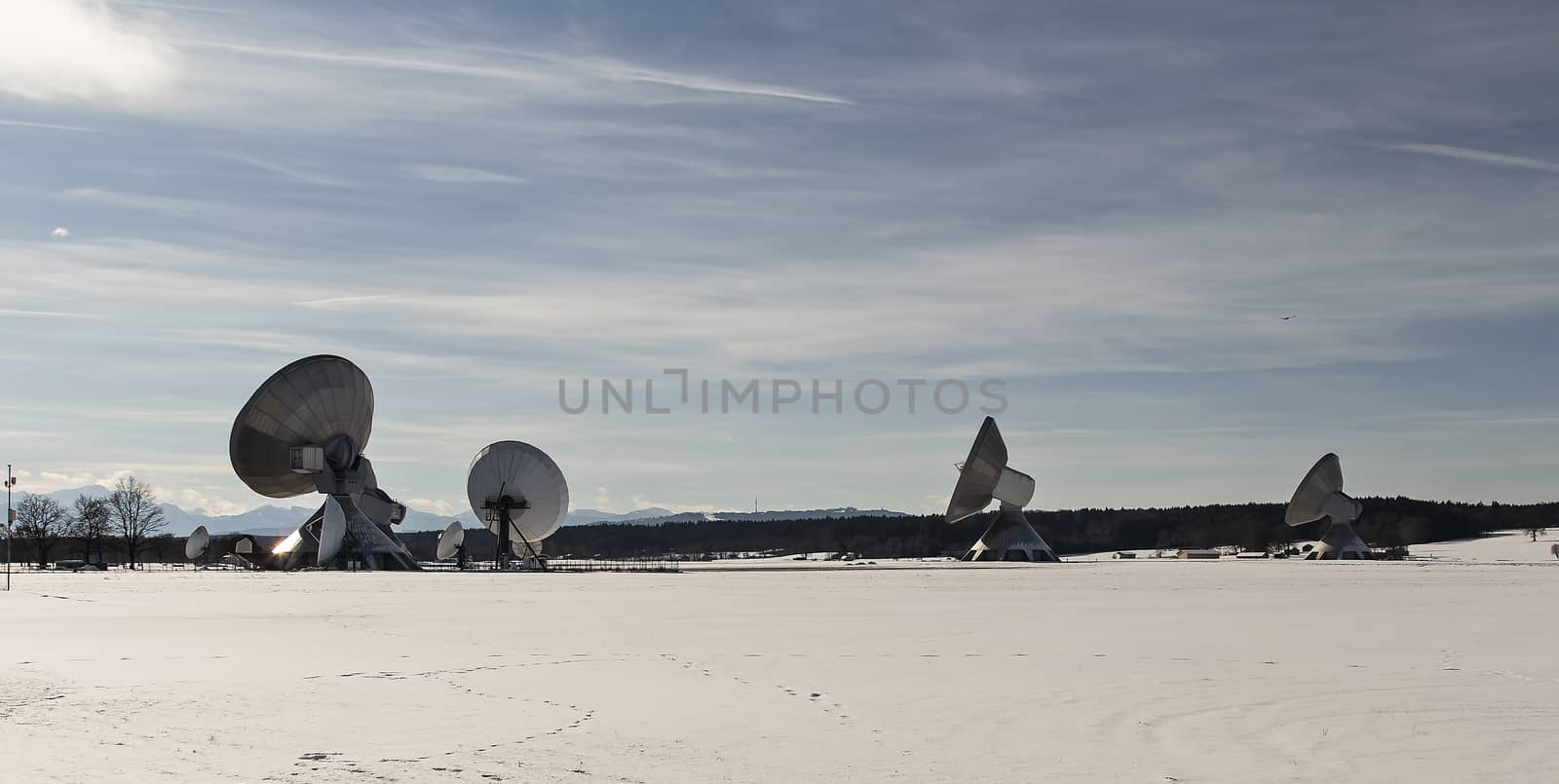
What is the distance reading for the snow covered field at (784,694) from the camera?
1387 cm

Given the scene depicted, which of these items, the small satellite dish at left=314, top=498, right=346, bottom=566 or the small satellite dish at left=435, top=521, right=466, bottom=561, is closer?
the small satellite dish at left=314, top=498, right=346, bottom=566

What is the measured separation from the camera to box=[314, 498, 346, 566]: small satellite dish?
80000mm

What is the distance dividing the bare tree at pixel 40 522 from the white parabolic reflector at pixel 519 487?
56.0m

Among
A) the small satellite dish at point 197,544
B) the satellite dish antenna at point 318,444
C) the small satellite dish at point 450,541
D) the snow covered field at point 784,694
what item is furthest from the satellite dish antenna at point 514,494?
the snow covered field at point 784,694

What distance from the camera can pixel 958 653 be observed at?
80.4 ft

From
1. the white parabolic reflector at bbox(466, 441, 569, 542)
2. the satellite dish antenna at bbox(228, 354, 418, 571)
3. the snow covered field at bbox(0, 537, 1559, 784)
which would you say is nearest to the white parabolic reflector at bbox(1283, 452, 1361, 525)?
the white parabolic reflector at bbox(466, 441, 569, 542)

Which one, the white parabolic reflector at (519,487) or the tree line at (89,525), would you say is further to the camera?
the tree line at (89,525)

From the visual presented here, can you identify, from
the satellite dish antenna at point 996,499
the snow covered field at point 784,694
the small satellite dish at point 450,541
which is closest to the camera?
the snow covered field at point 784,694

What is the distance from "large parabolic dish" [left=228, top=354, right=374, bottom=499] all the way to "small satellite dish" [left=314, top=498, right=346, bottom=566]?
241cm

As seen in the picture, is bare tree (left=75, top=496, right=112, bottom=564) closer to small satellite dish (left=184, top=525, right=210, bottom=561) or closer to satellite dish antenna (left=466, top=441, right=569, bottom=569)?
small satellite dish (left=184, top=525, right=210, bottom=561)

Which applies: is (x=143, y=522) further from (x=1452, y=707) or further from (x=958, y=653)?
(x=1452, y=707)

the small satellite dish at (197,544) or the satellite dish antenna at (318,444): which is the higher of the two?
the satellite dish antenna at (318,444)

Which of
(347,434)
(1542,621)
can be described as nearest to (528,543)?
(347,434)

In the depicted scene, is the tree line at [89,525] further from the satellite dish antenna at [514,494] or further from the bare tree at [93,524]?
the satellite dish antenna at [514,494]
